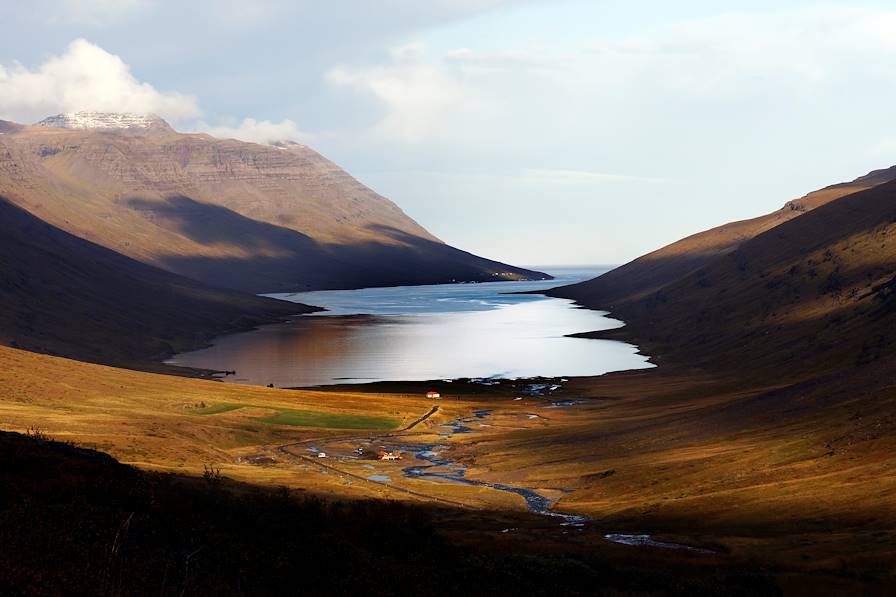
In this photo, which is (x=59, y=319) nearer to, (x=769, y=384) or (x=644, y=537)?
(x=769, y=384)

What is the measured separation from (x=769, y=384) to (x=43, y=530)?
105 metres

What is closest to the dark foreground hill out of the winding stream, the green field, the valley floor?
the valley floor

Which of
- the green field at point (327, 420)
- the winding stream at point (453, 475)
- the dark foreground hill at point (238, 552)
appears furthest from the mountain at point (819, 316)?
the dark foreground hill at point (238, 552)

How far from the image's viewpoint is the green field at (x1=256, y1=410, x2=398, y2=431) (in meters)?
95.9

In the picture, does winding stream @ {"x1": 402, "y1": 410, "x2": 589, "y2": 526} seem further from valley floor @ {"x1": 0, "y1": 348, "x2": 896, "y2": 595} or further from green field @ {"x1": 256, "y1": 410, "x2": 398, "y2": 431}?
green field @ {"x1": 256, "y1": 410, "x2": 398, "y2": 431}

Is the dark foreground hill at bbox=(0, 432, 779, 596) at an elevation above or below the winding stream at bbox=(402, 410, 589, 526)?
above

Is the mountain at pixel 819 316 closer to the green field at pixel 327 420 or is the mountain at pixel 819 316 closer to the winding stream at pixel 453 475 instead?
the winding stream at pixel 453 475

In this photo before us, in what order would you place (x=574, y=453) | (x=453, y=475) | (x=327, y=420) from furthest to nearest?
1. (x=327, y=420)
2. (x=574, y=453)
3. (x=453, y=475)

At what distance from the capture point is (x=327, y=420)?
3920 inches

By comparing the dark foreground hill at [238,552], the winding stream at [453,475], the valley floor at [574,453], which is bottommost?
the winding stream at [453,475]

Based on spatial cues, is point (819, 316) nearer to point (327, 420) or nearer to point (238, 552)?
point (327, 420)

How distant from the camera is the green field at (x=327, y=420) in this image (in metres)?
95.9

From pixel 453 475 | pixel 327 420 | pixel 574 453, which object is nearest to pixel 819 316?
pixel 574 453

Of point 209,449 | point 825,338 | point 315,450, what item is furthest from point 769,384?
point 209,449
